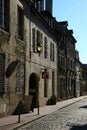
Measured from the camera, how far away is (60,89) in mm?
47562

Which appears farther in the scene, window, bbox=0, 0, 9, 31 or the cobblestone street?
window, bbox=0, 0, 9, 31

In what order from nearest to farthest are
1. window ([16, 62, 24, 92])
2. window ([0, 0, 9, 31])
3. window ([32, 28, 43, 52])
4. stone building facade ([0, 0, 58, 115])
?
stone building facade ([0, 0, 58, 115]), window ([0, 0, 9, 31]), window ([16, 62, 24, 92]), window ([32, 28, 43, 52])

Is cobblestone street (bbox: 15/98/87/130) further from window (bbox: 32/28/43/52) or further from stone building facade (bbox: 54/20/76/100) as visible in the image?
stone building facade (bbox: 54/20/76/100)

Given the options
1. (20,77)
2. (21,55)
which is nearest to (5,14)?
(21,55)

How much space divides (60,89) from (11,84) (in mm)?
24558

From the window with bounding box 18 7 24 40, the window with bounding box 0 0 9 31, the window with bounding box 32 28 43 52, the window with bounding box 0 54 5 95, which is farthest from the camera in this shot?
the window with bounding box 32 28 43 52

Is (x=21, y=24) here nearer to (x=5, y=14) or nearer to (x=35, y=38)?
(x=5, y=14)

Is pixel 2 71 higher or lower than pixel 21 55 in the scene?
lower

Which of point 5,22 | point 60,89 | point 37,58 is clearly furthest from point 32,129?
point 60,89

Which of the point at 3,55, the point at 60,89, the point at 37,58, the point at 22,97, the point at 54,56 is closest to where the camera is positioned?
the point at 3,55

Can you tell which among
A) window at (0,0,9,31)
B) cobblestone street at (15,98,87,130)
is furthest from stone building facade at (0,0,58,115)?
cobblestone street at (15,98,87,130)

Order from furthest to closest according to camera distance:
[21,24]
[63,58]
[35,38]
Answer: [63,58]
[35,38]
[21,24]

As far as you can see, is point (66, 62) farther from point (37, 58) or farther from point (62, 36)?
point (37, 58)

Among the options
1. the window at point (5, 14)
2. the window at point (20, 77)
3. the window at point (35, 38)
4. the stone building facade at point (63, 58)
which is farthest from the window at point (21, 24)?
the stone building facade at point (63, 58)
